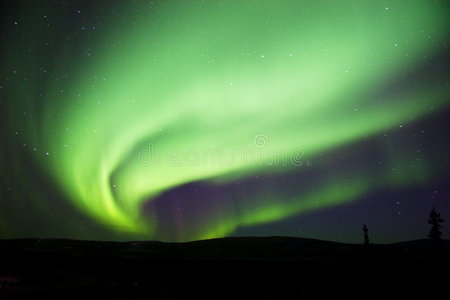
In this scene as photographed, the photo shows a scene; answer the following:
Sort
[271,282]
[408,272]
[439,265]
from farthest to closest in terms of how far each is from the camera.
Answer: [439,265] < [408,272] < [271,282]

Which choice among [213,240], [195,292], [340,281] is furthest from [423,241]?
[195,292]

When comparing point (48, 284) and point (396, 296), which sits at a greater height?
point (48, 284)

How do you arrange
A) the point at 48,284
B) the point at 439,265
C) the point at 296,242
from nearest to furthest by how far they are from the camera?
the point at 48,284
the point at 439,265
the point at 296,242

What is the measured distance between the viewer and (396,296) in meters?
18.3

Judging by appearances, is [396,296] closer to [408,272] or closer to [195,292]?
[195,292]

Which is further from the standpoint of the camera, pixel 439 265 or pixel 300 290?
pixel 439 265

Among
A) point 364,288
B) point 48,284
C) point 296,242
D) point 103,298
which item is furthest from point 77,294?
point 296,242

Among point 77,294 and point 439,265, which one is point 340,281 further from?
point 77,294

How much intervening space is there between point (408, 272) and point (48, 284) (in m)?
27.5

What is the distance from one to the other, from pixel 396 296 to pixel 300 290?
5131 millimetres

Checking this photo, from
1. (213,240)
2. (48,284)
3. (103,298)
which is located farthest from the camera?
(213,240)

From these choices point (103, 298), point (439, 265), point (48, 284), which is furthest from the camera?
point (439, 265)

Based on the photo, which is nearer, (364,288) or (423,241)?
(364,288)

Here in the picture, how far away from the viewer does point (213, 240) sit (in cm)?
9312
